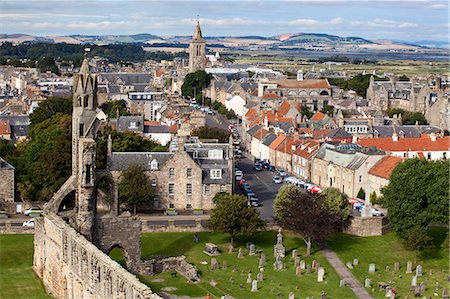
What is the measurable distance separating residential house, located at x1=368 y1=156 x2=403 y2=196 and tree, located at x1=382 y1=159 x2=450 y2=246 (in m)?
14.3

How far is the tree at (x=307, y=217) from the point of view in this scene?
52.2 metres

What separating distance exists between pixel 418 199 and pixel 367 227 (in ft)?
→ 20.5

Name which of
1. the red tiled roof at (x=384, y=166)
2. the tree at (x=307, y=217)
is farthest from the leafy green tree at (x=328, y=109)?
the tree at (x=307, y=217)

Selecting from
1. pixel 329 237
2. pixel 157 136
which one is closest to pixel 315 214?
pixel 329 237

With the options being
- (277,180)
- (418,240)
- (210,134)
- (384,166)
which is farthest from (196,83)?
(418,240)

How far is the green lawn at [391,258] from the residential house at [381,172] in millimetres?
11885

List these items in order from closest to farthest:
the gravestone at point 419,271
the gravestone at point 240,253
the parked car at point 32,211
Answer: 1. the gravestone at point 419,271
2. the gravestone at point 240,253
3. the parked car at point 32,211

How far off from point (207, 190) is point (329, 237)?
13.4 m

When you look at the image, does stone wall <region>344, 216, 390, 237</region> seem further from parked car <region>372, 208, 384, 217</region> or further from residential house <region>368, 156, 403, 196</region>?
residential house <region>368, 156, 403, 196</region>

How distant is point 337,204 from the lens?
57688 millimetres

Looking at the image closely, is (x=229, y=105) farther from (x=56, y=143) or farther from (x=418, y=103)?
(x=56, y=143)

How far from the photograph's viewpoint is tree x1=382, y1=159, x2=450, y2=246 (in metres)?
52.9

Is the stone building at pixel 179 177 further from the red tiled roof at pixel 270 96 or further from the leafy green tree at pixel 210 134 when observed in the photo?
the red tiled roof at pixel 270 96

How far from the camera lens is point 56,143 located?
6581 centimetres
